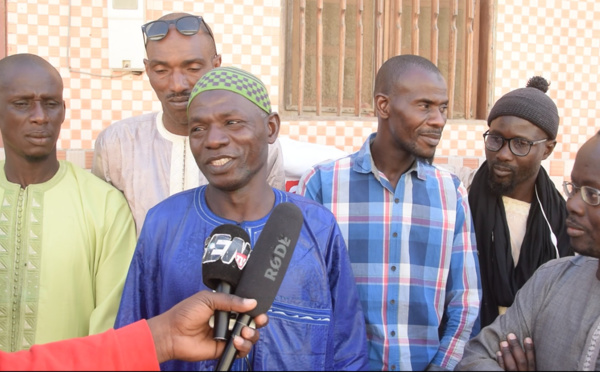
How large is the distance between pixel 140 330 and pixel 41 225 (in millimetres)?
1255

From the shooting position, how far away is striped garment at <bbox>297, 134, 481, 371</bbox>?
291cm

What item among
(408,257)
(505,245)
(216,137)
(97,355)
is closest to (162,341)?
(97,355)

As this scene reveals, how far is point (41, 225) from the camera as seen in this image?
299 centimetres

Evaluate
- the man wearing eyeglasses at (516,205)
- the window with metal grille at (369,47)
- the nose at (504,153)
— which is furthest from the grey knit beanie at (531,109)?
the window with metal grille at (369,47)

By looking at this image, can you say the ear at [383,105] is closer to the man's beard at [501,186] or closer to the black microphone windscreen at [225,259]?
the man's beard at [501,186]

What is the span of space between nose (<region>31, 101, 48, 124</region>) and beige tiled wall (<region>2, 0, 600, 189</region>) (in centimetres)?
259

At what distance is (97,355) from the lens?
1.85 meters

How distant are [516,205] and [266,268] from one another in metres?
2.21

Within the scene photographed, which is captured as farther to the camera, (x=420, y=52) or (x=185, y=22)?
(x=420, y=52)

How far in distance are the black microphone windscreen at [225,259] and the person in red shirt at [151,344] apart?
2.0 inches

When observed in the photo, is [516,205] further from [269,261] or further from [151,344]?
[151,344]

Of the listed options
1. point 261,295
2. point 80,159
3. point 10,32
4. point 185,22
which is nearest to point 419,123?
point 185,22

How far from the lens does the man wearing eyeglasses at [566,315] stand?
7.89ft

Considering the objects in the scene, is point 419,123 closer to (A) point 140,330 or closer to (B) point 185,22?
(B) point 185,22
